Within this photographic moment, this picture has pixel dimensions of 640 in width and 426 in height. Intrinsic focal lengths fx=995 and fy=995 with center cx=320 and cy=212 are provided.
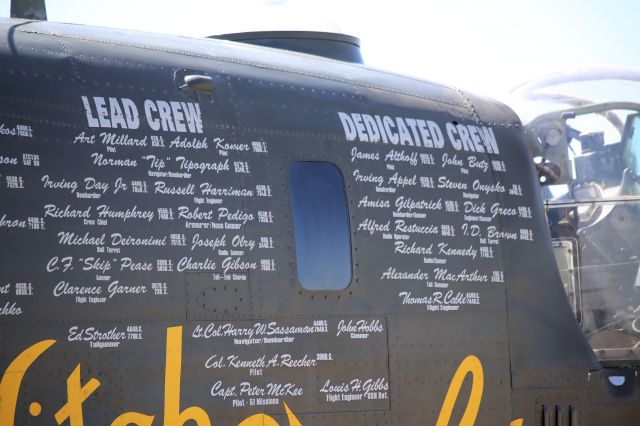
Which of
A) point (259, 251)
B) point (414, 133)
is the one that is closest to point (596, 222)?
point (414, 133)

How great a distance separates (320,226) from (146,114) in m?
1.32

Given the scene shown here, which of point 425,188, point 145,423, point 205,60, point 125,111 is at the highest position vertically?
point 205,60

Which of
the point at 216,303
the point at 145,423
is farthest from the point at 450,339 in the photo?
the point at 145,423

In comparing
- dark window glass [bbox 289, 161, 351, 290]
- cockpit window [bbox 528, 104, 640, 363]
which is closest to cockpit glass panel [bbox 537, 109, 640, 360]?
cockpit window [bbox 528, 104, 640, 363]

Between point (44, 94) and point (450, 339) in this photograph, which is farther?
point (450, 339)

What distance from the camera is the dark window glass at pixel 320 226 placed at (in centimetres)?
624

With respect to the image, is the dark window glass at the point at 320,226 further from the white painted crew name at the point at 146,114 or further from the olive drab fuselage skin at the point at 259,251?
the white painted crew name at the point at 146,114

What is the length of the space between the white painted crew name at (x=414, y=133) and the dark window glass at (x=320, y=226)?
0.39 m

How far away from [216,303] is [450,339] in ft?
5.77

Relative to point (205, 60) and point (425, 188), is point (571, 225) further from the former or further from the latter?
point (205, 60)

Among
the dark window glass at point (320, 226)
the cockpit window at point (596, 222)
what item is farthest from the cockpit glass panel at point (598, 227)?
the dark window glass at point (320, 226)

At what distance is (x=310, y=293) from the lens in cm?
617

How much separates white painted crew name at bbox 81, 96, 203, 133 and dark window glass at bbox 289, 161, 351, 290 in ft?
2.46

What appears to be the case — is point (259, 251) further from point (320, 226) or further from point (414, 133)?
point (414, 133)
